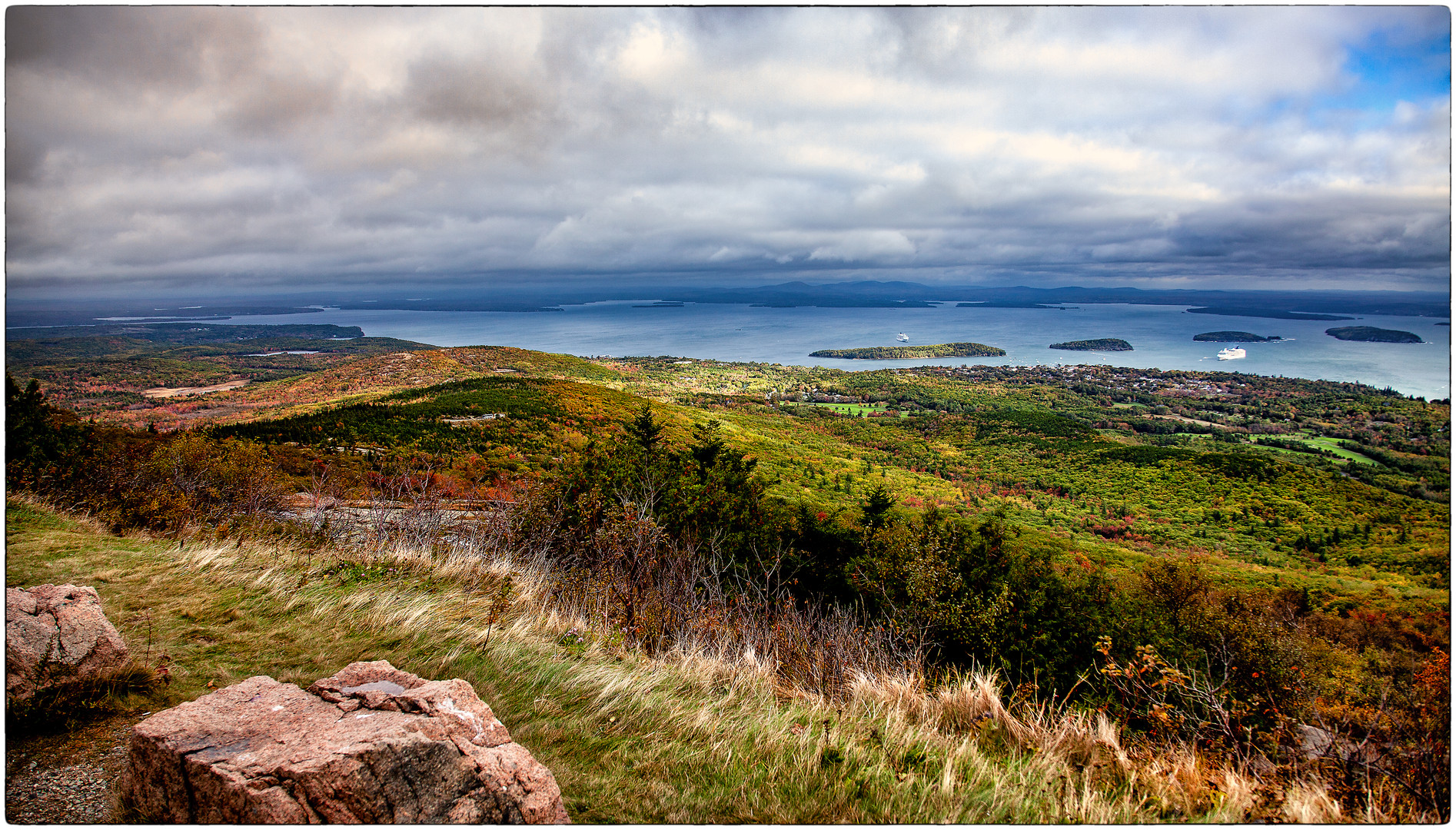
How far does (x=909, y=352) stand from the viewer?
149m

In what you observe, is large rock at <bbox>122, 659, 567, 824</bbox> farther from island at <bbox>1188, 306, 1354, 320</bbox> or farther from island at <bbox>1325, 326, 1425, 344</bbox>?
island at <bbox>1188, 306, 1354, 320</bbox>

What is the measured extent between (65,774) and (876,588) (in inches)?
451

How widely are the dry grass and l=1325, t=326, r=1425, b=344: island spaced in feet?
15.6

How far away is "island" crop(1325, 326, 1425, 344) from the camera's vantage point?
607 cm

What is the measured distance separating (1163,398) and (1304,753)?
105944mm

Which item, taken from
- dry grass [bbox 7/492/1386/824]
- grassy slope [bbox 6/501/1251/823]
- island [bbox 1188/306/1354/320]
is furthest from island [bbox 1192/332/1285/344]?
grassy slope [bbox 6/501/1251/823]

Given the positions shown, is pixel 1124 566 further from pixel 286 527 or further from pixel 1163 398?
pixel 1163 398

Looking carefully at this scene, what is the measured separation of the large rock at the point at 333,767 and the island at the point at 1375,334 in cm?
718

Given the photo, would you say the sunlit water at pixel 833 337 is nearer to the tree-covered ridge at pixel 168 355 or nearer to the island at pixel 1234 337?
the island at pixel 1234 337

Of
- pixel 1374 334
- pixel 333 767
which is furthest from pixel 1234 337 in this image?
pixel 333 767

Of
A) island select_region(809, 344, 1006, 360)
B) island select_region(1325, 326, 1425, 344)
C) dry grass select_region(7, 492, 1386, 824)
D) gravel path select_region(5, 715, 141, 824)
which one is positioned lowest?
island select_region(809, 344, 1006, 360)

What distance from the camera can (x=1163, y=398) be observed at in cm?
8619

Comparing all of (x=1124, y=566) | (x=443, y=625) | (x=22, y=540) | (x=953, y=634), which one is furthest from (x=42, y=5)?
(x=1124, y=566)

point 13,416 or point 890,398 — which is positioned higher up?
point 13,416
